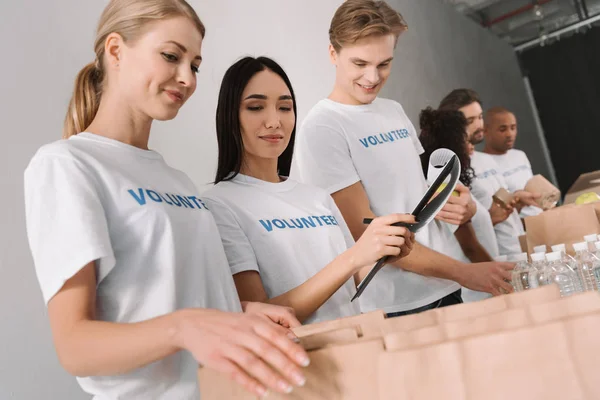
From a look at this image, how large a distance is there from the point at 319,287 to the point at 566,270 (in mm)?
732

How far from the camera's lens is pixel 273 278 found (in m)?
1.29

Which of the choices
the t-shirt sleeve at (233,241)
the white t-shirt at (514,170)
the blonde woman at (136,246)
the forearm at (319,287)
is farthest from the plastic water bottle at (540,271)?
the white t-shirt at (514,170)

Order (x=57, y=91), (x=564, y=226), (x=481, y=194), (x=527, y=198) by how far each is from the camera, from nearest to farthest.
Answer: (x=57, y=91) < (x=564, y=226) < (x=527, y=198) < (x=481, y=194)

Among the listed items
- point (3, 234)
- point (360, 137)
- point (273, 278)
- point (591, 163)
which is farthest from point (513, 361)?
point (591, 163)

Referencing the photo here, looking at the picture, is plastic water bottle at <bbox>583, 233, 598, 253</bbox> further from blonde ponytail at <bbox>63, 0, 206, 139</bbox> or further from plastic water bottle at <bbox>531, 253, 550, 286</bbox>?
blonde ponytail at <bbox>63, 0, 206, 139</bbox>

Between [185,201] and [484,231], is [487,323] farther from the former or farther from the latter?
[484,231]

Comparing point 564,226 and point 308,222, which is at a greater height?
point 308,222

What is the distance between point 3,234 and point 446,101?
2734mm

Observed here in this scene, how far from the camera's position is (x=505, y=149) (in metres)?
3.98

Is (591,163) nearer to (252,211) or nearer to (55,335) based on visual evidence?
(252,211)

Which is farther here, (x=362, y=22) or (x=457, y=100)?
(x=457, y=100)

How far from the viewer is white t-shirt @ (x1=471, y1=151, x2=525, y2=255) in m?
3.11

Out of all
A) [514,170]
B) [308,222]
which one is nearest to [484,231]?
[514,170]

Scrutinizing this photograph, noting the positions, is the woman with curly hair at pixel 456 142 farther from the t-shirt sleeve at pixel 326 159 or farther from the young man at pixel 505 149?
the young man at pixel 505 149
